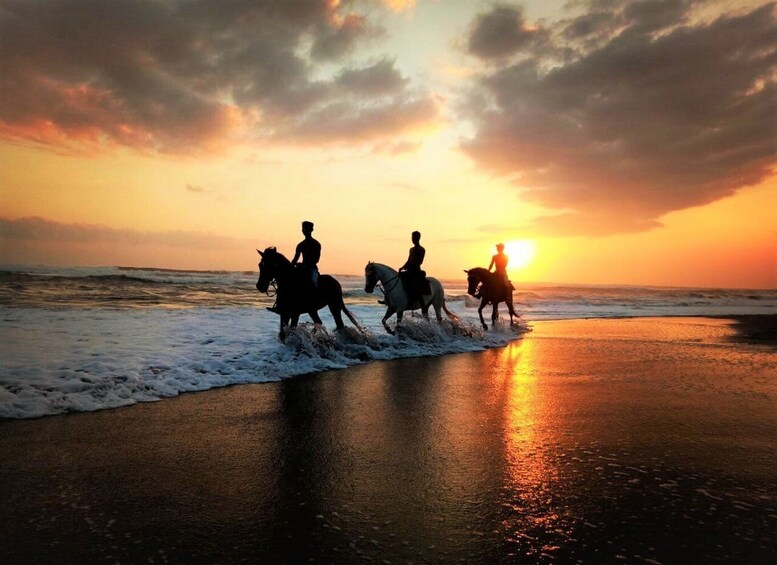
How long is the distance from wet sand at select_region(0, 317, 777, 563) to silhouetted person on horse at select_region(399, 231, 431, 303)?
6304 mm

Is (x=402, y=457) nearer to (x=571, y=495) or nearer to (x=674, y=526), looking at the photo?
Answer: (x=571, y=495)

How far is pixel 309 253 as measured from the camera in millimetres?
9805

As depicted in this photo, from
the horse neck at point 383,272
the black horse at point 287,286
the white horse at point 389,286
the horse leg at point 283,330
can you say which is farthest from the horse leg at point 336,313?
the horse neck at point 383,272

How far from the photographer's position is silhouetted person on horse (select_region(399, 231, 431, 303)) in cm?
1263

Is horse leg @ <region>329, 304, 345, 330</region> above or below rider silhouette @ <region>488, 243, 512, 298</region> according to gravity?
below

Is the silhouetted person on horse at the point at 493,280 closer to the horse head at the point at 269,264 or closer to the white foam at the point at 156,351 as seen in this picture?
the white foam at the point at 156,351

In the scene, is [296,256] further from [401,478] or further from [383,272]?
[401,478]

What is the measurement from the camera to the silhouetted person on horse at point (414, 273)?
12.6m

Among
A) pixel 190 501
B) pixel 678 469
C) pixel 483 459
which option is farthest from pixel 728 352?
pixel 190 501

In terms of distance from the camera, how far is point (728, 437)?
434 cm

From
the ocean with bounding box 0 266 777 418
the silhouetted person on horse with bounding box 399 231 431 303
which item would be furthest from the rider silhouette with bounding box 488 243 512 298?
the silhouetted person on horse with bounding box 399 231 431 303

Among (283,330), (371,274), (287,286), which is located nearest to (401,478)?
(283,330)

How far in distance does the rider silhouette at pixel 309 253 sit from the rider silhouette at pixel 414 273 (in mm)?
3386

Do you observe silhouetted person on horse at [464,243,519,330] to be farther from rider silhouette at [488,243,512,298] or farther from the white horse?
the white horse
